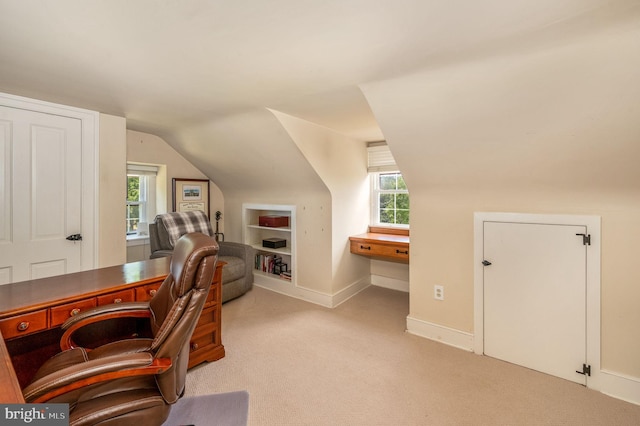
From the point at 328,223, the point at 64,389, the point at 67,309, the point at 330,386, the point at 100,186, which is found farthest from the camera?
the point at 328,223

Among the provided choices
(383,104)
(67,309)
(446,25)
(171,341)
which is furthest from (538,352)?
(67,309)

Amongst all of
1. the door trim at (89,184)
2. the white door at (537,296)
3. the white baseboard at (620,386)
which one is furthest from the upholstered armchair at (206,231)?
the white baseboard at (620,386)

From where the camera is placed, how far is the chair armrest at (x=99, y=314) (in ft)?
4.72

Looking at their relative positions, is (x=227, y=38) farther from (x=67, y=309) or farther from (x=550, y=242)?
(x=550, y=242)

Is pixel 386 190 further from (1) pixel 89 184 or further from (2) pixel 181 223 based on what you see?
(1) pixel 89 184

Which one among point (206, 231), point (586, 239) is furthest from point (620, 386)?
point (206, 231)

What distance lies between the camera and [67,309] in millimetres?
1492

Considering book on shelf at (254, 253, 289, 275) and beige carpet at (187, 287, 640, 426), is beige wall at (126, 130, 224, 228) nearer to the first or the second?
book on shelf at (254, 253, 289, 275)

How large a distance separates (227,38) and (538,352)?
9.71ft

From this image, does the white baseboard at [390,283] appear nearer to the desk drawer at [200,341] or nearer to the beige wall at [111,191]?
the desk drawer at [200,341]

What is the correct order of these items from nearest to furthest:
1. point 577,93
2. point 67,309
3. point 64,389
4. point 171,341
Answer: point 64,389, point 171,341, point 67,309, point 577,93

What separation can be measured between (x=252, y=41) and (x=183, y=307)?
1.35 m

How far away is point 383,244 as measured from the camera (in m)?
3.44

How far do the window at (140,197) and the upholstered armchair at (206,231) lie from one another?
42 cm
